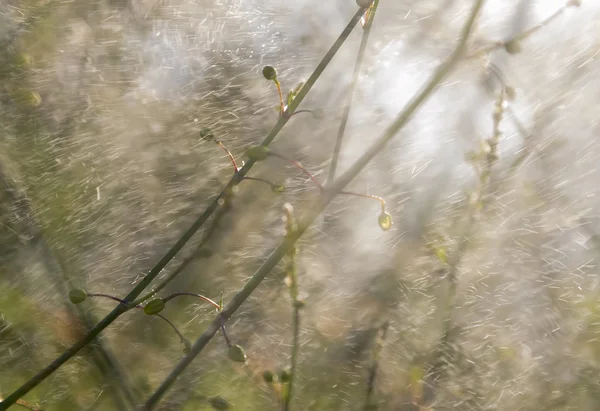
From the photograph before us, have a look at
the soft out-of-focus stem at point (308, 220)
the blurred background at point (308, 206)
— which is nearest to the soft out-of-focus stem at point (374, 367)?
the blurred background at point (308, 206)

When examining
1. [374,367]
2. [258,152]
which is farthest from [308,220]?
[374,367]

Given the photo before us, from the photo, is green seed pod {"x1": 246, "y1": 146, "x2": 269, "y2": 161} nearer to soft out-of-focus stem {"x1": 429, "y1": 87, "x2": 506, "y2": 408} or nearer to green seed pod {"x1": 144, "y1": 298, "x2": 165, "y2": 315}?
green seed pod {"x1": 144, "y1": 298, "x2": 165, "y2": 315}

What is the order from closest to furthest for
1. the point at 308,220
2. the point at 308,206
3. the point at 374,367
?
the point at 308,220 < the point at 374,367 < the point at 308,206

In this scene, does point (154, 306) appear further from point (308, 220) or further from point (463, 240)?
point (463, 240)

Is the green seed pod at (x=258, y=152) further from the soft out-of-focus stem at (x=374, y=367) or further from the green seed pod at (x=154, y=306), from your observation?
the soft out-of-focus stem at (x=374, y=367)

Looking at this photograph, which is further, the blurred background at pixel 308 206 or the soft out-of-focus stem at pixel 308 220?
the blurred background at pixel 308 206

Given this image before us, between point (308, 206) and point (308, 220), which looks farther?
point (308, 206)

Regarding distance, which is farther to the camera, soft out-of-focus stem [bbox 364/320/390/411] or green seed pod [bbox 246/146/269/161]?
soft out-of-focus stem [bbox 364/320/390/411]

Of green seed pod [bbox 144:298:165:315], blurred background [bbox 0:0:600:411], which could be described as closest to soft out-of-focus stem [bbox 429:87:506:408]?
blurred background [bbox 0:0:600:411]
